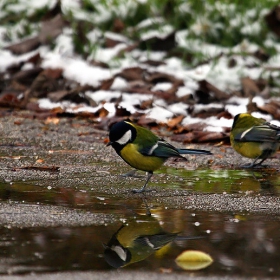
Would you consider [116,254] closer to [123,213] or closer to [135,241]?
[135,241]

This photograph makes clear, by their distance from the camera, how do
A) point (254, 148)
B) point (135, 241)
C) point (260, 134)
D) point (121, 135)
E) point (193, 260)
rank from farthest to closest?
point (260, 134)
point (254, 148)
point (121, 135)
point (135, 241)
point (193, 260)

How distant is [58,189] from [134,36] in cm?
649

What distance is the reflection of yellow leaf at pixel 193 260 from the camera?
11.9 ft

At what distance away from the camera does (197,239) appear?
4.13 m

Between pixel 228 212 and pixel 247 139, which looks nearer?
pixel 228 212

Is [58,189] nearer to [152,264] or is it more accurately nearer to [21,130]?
[152,264]

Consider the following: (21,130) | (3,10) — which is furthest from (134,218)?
(3,10)

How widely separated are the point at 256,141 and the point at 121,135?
1.85 m

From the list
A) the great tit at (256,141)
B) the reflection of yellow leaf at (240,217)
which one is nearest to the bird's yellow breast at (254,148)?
the great tit at (256,141)

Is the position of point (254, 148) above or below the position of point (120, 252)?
below

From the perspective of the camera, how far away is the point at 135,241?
4.11m

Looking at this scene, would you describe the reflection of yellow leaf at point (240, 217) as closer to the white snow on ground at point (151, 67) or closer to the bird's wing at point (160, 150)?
the bird's wing at point (160, 150)

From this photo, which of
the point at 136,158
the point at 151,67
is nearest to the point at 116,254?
the point at 136,158

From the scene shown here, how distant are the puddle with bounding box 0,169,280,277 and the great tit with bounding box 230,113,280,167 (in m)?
1.72
